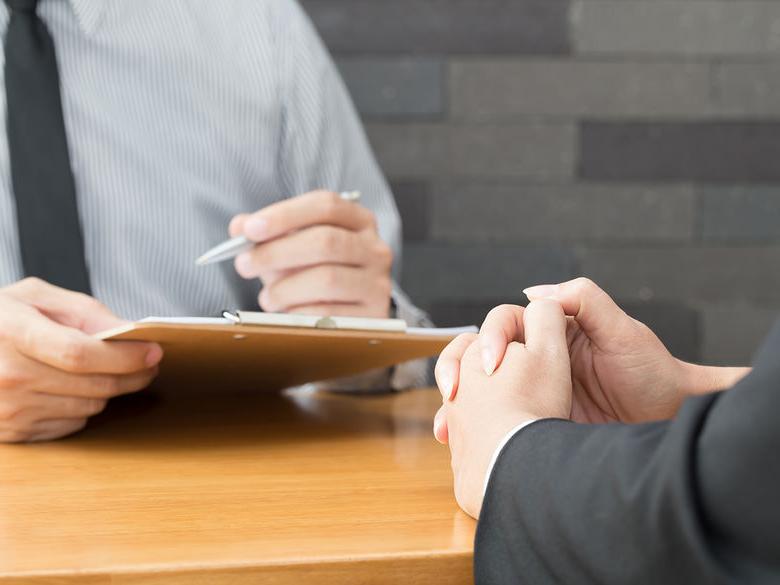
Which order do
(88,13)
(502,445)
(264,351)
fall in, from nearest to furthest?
1. (502,445)
2. (264,351)
3. (88,13)

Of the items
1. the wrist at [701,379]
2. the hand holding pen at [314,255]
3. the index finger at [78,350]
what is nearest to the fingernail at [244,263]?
the hand holding pen at [314,255]

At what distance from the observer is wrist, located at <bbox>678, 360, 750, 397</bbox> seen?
61 centimetres

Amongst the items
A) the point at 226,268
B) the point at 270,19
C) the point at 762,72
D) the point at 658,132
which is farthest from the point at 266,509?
the point at 762,72

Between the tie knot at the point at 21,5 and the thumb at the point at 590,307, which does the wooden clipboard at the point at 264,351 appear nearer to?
the thumb at the point at 590,307

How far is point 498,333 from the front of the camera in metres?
0.57

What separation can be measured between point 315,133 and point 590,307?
805 millimetres

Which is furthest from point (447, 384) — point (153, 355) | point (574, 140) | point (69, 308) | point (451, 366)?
point (574, 140)

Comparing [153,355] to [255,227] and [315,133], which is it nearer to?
[255,227]

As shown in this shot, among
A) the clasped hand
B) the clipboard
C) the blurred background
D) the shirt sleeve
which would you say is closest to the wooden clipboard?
the clipboard

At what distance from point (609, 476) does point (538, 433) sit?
0.21 ft

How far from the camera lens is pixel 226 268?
4.06 ft

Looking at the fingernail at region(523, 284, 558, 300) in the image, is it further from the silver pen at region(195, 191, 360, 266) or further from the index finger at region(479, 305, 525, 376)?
the silver pen at region(195, 191, 360, 266)

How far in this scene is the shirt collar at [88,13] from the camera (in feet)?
3.90

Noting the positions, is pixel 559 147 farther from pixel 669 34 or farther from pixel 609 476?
pixel 609 476
